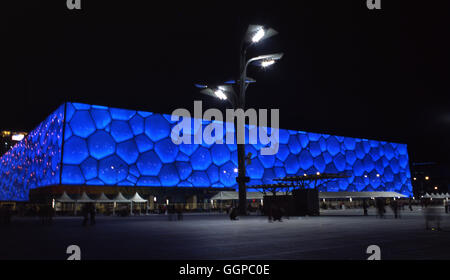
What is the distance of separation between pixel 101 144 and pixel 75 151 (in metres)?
3.09

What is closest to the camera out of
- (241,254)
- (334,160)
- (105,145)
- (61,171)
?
(241,254)

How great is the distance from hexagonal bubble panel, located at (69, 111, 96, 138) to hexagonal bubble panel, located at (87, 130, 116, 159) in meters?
0.75

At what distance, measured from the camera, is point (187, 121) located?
174ft

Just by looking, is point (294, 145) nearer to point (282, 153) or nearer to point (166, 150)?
point (282, 153)

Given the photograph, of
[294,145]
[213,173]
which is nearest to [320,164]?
[294,145]

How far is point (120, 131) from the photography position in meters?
46.5

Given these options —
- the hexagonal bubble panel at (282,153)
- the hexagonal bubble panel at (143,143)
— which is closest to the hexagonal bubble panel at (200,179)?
the hexagonal bubble panel at (143,143)

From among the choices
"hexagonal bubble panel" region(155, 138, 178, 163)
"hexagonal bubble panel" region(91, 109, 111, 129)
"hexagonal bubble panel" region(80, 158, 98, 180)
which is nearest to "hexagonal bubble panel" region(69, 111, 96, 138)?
"hexagonal bubble panel" region(91, 109, 111, 129)

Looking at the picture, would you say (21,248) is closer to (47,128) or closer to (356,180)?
(47,128)

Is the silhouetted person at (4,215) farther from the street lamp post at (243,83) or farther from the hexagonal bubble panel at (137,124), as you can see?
the hexagonal bubble panel at (137,124)

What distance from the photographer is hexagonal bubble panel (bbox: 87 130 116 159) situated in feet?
144

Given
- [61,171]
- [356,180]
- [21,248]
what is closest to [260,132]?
[356,180]

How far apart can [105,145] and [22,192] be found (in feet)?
78.3

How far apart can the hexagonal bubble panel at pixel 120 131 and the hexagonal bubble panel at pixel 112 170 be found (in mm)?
2515
